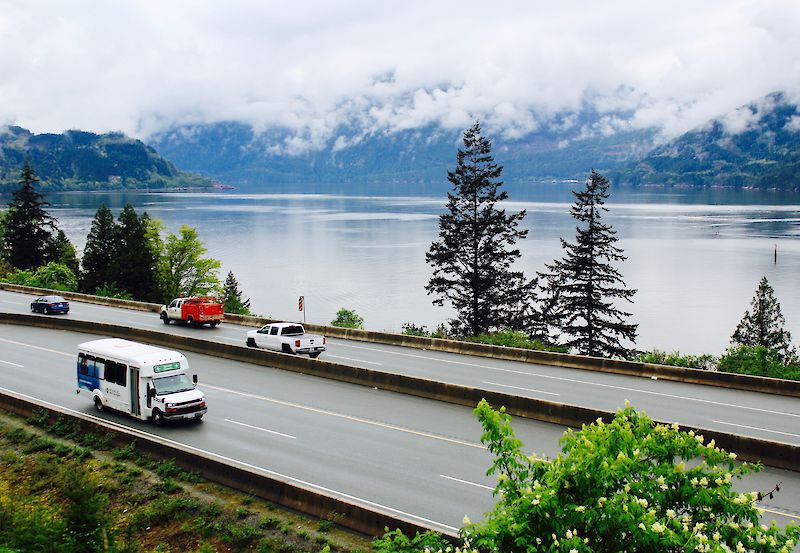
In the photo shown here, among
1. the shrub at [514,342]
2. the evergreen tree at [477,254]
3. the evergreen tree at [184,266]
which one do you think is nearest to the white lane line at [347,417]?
the shrub at [514,342]

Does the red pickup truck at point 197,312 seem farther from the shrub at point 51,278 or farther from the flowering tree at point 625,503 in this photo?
the flowering tree at point 625,503

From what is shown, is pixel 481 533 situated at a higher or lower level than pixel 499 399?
higher

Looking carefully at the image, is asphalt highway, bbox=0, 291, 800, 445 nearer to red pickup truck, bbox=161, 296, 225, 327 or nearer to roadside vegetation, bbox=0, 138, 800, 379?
roadside vegetation, bbox=0, 138, 800, 379

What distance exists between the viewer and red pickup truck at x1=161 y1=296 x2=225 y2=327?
4272 cm

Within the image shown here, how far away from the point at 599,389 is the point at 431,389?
622 centimetres

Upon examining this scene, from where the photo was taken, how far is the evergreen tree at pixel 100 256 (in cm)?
8061

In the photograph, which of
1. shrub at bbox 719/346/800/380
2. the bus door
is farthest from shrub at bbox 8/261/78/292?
shrub at bbox 719/346/800/380

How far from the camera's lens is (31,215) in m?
91.4

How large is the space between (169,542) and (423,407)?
10944 millimetres

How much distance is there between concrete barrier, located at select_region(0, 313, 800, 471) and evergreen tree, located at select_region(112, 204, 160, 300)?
37666mm

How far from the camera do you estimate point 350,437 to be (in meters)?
21.9

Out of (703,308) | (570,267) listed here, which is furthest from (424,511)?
(703,308)

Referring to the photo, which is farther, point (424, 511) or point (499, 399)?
point (499, 399)

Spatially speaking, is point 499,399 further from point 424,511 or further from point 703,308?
point 703,308
